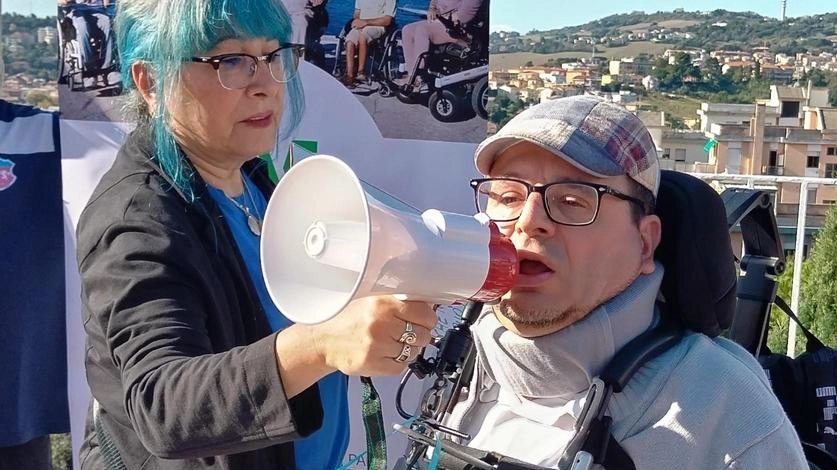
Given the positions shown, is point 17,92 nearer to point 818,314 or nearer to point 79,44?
point 79,44

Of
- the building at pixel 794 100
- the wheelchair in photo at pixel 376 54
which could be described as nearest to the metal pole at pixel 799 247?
the wheelchair in photo at pixel 376 54

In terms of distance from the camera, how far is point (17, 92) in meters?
2.96

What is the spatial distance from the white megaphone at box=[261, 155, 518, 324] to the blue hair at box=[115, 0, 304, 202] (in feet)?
Answer: 1.55

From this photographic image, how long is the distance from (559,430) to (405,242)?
0.60 metres

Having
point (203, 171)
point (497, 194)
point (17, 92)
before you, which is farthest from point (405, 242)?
point (17, 92)

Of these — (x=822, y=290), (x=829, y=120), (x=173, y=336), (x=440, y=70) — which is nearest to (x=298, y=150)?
(x=440, y=70)

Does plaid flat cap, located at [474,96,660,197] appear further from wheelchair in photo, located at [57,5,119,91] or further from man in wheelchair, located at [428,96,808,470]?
wheelchair in photo, located at [57,5,119,91]

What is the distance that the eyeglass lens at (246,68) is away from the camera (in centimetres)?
161

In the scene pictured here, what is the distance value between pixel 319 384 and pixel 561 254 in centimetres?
58

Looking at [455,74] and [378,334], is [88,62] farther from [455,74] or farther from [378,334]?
[378,334]

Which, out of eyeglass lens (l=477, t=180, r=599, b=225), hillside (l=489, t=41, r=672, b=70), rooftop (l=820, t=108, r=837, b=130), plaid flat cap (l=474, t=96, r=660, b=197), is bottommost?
rooftop (l=820, t=108, r=837, b=130)

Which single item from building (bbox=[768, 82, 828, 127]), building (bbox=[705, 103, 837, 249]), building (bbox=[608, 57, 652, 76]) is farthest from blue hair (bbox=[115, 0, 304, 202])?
building (bbox=[768, 82, 828, 127])

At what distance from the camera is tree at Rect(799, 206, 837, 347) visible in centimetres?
515

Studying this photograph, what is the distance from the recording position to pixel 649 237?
1479 mm
